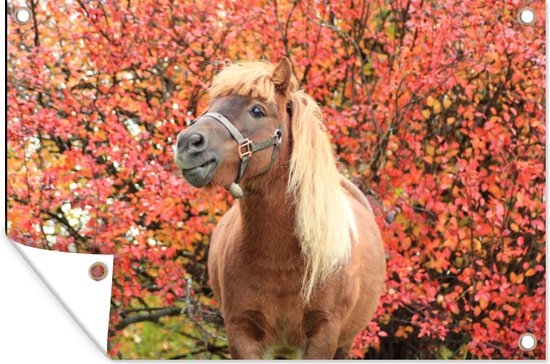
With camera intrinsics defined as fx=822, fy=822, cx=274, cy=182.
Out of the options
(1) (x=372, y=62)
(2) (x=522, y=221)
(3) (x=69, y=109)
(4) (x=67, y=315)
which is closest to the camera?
(4) (x=67, y=315)

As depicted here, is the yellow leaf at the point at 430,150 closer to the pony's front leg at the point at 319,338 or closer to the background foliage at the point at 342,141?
the background foliage at the point at 342,141

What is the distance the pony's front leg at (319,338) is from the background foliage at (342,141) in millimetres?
686

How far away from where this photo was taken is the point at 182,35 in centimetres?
432

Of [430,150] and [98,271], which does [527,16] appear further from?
[98,271]

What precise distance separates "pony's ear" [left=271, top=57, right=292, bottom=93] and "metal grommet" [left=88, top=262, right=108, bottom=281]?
1.01m

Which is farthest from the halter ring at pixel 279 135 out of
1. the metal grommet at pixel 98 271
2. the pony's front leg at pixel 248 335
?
the metal grommet at pixel 98 271

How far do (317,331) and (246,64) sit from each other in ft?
3.56

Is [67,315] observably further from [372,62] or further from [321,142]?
[372,62]

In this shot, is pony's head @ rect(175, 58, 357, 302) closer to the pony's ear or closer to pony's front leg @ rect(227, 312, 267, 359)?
the pony's ear

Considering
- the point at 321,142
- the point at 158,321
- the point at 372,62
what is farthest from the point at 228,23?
the point at 158,321

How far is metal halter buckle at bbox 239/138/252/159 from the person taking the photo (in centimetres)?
303

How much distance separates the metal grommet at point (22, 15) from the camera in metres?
3.42

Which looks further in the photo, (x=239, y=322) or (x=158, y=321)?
(x=158, y=321)

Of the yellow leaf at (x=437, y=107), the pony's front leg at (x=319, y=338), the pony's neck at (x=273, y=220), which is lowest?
the pony's front leg at (x=319, y=338)
